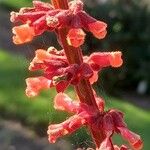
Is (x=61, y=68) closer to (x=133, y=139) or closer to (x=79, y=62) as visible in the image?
(x=79, y=62)

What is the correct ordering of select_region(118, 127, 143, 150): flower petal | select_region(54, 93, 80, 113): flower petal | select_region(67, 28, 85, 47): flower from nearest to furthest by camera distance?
1. select_region(67, 28, 85, 47): flower
2. select_region(118, 127, 143, 150): flower petal
3. select_region(54, 93, 80, 113): flower petal

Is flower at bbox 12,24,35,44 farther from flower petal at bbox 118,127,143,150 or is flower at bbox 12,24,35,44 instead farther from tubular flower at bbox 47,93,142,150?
flower petal at bbox 118,127,143,150

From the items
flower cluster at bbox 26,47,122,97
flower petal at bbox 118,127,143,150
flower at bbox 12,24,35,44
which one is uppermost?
flower at bbox 12,24,35,44

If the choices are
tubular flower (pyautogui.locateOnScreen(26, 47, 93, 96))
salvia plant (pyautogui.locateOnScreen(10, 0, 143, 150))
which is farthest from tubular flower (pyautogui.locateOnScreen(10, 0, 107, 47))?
tubular flower (pyautogui.locateOnScreen(26, 47, 93, 96))

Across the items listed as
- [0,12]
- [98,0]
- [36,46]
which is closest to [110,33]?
[98,0]

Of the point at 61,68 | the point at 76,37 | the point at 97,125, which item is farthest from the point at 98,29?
the point at 97,125

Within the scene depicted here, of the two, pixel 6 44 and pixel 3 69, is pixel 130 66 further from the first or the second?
pixel 6 44

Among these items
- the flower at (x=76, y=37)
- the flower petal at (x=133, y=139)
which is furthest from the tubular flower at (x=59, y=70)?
the flower petal at (x=133, y=139)
